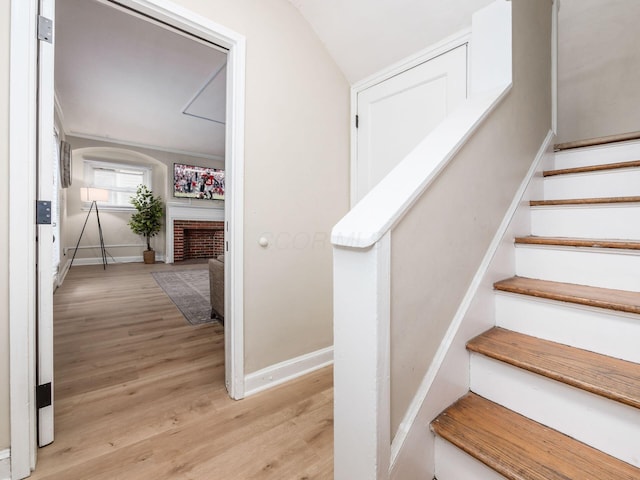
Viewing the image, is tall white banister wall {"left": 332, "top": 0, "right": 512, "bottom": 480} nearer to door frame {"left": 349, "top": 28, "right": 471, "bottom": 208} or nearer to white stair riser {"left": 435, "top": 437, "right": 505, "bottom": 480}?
white stair riser {"left": 435, "top": 437, "right": 505, "bottom": 480}

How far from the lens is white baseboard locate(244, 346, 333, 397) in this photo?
168 centimetres

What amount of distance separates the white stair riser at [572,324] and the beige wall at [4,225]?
1970mm

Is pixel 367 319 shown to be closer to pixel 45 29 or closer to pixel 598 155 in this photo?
pixel 45 29

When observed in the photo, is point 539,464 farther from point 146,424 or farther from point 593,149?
point 593,149

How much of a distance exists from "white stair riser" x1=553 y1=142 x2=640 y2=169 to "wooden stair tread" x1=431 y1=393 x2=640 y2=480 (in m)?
1.52

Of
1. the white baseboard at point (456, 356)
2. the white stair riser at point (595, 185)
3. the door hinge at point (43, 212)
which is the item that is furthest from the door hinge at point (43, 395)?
the white stair riser at point (595, 185)

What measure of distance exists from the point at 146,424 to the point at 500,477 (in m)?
1.54

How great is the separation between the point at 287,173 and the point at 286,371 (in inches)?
50.7

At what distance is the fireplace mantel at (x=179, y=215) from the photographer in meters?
6.40

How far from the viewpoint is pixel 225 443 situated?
1289mm

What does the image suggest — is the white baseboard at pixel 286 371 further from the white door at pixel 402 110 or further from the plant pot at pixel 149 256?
the plant pot at pixel 149 256

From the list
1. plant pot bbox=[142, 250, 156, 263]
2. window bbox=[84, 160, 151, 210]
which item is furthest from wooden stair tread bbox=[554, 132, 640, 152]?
window bbox=[84, 160, 151, 210]

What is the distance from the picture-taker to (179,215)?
6.52 m

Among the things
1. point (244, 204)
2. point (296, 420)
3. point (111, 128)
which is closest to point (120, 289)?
point (111, 128)
